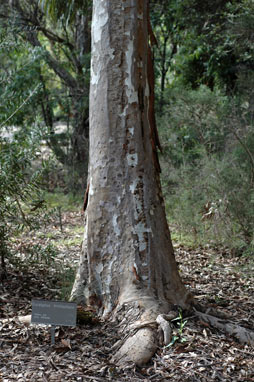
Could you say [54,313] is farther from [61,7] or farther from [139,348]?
[61,7]

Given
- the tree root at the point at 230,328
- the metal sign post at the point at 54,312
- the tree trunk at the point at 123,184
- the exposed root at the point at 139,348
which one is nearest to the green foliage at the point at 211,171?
the tree root at the point at 230,328

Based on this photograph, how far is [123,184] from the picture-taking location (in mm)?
3965

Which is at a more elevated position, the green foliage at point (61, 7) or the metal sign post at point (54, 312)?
the green foliage at point (61, 7)

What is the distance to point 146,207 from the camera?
13.0 feet

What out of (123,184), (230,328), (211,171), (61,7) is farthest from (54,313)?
(211,171)

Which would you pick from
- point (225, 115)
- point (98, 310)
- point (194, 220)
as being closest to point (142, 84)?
point (98, 310)

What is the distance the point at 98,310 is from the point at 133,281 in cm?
47

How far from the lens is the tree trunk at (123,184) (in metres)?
3.90

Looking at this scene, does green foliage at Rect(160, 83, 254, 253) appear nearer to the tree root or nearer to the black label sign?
the tree root

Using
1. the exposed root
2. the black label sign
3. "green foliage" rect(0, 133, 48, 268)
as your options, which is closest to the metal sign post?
the black label sign

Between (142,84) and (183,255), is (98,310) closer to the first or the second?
(142,84)

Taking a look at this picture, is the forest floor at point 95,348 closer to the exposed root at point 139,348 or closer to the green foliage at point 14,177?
the exposed root at point 139,348

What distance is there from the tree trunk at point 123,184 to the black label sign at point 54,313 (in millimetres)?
505

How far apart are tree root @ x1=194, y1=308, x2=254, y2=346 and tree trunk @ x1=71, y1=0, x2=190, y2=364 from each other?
0.21m
